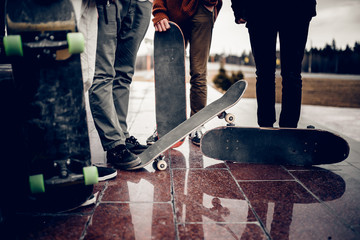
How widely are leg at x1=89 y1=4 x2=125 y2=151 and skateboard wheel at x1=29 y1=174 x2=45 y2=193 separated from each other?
776 mm

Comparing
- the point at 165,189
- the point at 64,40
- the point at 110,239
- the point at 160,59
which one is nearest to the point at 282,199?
the point at 165,189

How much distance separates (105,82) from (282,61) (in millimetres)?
1575

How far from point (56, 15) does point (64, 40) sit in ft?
0.40

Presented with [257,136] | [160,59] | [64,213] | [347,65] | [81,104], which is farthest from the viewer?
[347,65]

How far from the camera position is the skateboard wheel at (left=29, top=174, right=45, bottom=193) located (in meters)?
1.34

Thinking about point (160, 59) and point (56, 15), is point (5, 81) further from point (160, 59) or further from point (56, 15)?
point (160, 59)

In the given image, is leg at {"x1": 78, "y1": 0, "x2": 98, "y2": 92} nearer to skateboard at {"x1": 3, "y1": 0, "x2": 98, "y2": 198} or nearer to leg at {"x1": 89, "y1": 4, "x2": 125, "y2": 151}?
leg at {"x1": 89, "y1": 4, "x2": 125, "y2": 151}

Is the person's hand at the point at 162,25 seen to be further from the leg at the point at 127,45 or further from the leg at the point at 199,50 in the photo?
the leg at the point at 127,45

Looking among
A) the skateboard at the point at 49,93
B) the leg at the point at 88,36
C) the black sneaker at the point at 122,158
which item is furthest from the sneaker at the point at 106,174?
the leg at the point at 88,36

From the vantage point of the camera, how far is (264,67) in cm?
256

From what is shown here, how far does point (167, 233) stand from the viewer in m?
1.41

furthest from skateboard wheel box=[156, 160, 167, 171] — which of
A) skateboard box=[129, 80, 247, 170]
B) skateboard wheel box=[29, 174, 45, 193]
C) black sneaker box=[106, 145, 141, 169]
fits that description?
skateboard wheel box=[29, 174, 45, 193]

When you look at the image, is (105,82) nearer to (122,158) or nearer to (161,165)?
(122,158)

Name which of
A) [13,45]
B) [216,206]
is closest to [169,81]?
[216,206]
